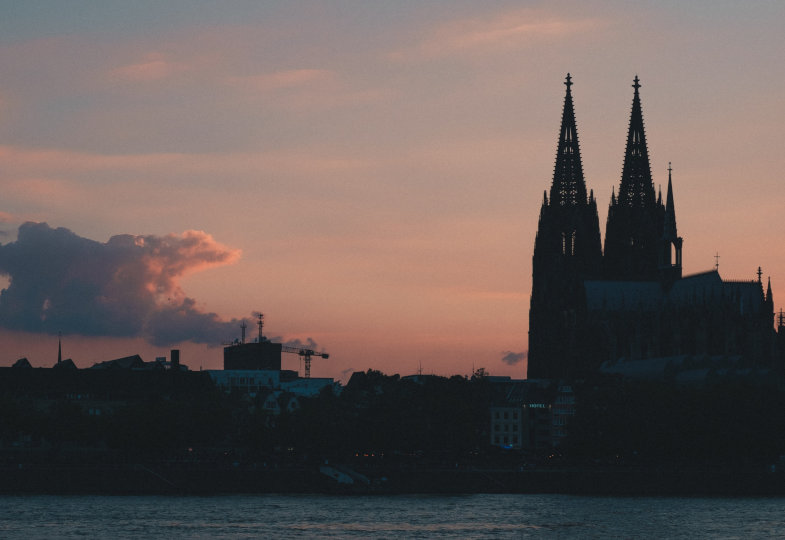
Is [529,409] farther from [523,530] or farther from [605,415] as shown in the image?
[523,530]

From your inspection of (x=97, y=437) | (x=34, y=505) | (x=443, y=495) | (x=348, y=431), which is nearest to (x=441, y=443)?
(x=348, y=431)

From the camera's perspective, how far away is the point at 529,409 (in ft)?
656

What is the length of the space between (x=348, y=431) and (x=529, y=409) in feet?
139

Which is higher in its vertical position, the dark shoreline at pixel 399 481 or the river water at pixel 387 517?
the dark shoreline at pixel 399 481

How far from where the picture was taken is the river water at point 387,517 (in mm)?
109625

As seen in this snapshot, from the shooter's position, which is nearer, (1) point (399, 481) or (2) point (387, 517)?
(2) point (387, 517)

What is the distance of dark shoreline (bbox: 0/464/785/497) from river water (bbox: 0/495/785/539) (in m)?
4.47

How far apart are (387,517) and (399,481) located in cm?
2715

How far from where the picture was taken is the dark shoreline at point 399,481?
14275 centimetres

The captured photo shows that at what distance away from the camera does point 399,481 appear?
147 meters

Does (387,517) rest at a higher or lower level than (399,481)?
lower

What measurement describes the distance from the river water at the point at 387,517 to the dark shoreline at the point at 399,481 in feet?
14.7

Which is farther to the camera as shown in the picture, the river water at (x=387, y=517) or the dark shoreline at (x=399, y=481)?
the dark shoreline at (x=399, y=481)

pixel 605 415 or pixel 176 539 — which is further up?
pixel 605 415
